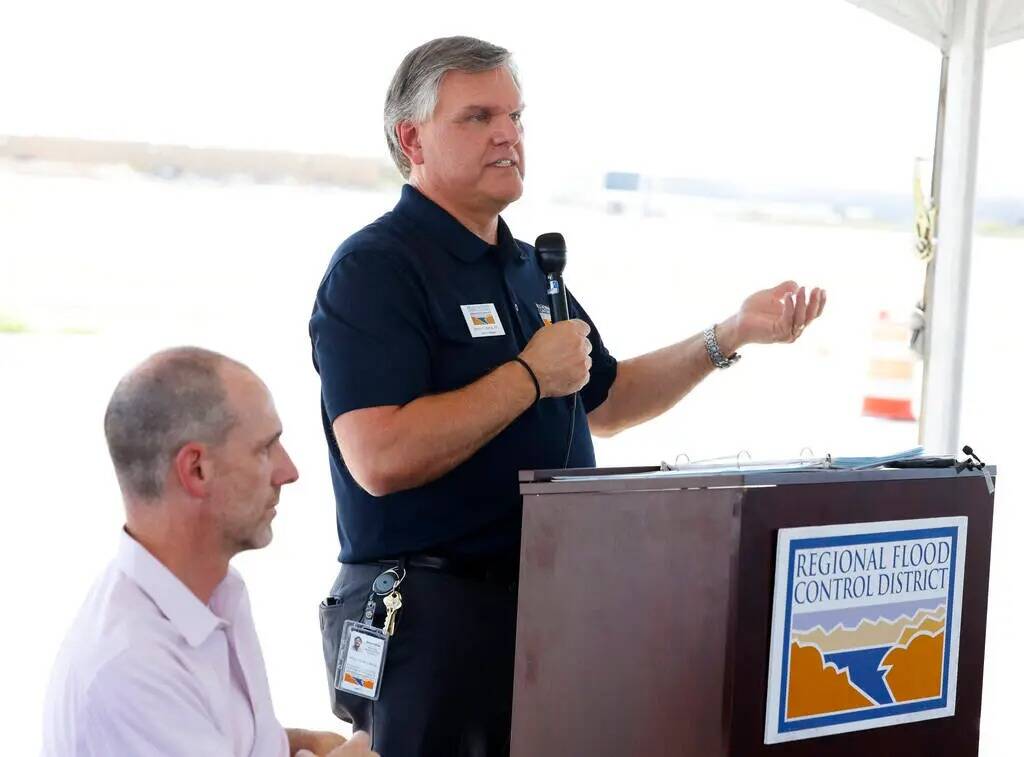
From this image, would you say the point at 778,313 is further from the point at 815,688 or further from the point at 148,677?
the point at 148,677

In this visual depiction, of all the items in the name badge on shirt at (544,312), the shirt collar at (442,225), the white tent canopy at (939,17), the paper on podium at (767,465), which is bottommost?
the paper on podium at (767,465)

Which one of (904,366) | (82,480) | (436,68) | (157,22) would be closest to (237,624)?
(436,68)

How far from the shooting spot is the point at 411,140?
2.16 meters

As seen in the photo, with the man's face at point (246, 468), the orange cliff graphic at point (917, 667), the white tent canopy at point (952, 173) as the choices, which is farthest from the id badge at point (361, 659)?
the white tent canopy at point (952, 173)

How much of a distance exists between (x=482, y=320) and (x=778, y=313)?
0.58m

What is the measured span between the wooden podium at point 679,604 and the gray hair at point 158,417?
0.45m

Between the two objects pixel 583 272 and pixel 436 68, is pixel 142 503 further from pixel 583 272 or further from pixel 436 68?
pixel 583 272

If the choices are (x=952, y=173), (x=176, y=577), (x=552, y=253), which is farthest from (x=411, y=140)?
(x=952, y=173)

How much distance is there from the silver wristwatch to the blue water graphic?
0.94m

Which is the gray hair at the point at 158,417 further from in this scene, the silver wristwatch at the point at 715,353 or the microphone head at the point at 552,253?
the silver wristwatch at the point at 715,353

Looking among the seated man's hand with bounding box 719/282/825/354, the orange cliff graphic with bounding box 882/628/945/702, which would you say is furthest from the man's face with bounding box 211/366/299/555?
the seated man's hand with bounding box 719/282/825/354

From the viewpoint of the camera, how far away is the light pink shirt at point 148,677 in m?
1.23

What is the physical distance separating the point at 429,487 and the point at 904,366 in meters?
9.15

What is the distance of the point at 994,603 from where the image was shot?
19.0ft
